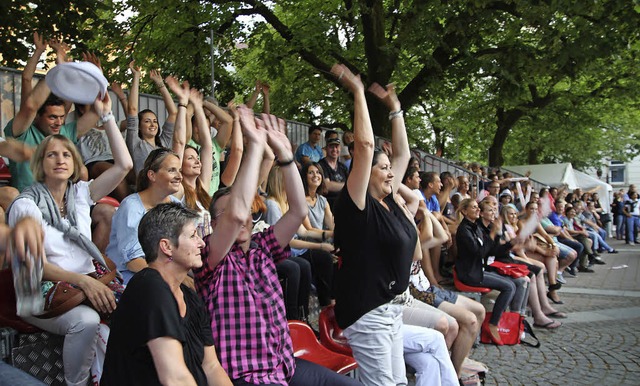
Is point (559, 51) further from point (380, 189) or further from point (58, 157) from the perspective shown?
point (58, 157)

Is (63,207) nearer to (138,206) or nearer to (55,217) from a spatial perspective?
(55,217)

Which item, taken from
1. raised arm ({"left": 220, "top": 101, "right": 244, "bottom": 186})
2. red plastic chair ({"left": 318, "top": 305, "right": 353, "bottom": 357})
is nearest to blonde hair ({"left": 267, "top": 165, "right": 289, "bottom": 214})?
raised arm ({"left": 220, "top": 101, "right": 244, "bottom": 186})

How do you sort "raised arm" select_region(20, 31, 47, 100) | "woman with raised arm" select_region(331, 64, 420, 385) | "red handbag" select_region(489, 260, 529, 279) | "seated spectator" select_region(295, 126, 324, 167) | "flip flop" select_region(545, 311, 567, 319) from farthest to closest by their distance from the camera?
1. "seated spectator" select_region(295, 126, 324, 167)
2. "flip flop" select_region(545, 311, 567, 319)
3. "red handbag" select_region(489, 260, 529, 279)
4. "raised arm" select_region(20, 31, 47, 100)
5. "woman with raised arm" select_region(331, 64, 420, 385)

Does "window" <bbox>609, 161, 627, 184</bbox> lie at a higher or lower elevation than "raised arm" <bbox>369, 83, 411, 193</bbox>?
higher

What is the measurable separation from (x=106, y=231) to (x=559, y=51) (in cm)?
869

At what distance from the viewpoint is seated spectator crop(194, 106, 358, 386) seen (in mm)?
3045

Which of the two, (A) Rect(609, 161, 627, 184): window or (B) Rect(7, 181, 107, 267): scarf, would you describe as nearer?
(B) Rect(7, 181, 107, 267): scarf

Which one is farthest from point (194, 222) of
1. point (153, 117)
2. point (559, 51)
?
point (559, 51)

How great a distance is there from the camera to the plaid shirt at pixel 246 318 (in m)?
3.04

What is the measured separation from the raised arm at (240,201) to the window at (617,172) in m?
57.8

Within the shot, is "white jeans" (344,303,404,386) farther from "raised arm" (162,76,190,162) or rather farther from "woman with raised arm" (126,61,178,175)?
"woman with raised arm" (126,61,178,175)

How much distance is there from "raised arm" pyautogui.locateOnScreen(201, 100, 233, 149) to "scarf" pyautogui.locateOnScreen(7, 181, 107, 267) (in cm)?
299

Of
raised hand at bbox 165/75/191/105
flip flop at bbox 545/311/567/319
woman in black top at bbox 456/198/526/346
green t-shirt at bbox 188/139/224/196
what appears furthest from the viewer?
flip flop at bbox 545/311/567/319

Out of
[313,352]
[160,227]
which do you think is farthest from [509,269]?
[160,227]
